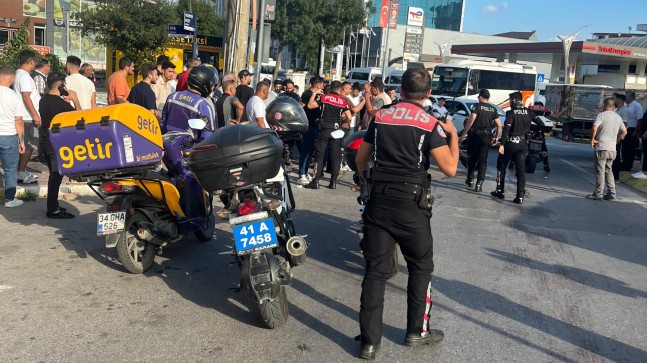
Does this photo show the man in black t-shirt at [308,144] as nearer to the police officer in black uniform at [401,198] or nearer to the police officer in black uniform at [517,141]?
the police officer in black uniform at [517,141]

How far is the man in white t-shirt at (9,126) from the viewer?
714 cm

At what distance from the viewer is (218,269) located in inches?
227

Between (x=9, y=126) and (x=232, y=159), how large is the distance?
4.37 m

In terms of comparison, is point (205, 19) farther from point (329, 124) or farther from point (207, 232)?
point (207, 232)

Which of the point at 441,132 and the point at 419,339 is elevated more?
the point at 441,132

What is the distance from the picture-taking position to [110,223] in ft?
16.9

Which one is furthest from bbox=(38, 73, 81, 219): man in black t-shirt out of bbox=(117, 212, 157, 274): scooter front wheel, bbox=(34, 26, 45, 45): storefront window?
bbox=(34, 26, 45, 45): storefront window

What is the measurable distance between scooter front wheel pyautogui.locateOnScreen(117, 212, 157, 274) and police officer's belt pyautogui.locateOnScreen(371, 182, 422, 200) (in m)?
2.47

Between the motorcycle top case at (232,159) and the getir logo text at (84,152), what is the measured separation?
1.02 m

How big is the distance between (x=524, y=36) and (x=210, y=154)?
114959mm

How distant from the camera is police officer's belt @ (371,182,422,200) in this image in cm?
399

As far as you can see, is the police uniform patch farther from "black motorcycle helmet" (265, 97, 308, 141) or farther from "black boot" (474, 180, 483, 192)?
"black boot" (474, 180, 483, 192)

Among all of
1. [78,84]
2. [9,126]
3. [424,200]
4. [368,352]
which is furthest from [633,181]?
[9,126]

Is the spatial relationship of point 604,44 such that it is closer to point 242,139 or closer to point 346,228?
point 346,228
